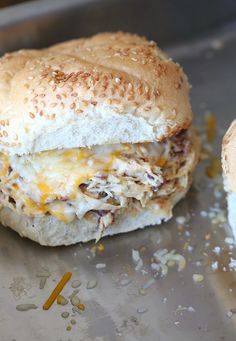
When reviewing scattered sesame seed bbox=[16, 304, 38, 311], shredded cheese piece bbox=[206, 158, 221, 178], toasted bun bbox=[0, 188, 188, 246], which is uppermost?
shredded cheese piece bbox=[206, 158, 221, 178]

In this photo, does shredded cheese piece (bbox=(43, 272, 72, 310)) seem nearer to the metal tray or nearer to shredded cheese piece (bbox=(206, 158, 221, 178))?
the metal tray

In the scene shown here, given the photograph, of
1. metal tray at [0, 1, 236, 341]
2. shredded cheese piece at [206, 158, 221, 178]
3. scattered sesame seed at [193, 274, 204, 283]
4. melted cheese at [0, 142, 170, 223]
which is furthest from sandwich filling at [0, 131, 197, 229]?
shredded cheese piece at [206, 158, 221, 178]

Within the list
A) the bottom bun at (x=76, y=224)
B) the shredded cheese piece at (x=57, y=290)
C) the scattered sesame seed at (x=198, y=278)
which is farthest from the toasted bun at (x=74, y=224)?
the scattered sesame seed at (x=198, y=278)

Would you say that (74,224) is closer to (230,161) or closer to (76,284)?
(76,284)

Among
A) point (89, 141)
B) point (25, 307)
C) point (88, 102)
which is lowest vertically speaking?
point (25, 307)

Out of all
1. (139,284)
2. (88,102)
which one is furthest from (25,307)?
(88,102)

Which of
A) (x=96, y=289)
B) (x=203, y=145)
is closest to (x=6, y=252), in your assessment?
(x=96, y=289)

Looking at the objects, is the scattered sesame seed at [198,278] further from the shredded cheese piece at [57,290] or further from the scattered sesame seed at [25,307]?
the scattered sesame seed at [25,307]
